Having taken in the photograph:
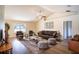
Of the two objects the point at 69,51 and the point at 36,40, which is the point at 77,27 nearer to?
the point at 69,51

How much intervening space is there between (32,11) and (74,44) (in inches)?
44.4

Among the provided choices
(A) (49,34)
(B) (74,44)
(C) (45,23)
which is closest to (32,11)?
(C) (45,23)

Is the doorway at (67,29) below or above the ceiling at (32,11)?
below

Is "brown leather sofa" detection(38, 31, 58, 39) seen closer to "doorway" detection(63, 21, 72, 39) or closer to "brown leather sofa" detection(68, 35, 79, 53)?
"doorway" detection(63, 21, 72, 39)

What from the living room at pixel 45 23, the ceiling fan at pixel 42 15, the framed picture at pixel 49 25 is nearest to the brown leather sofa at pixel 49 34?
the living room at pixel 45 23

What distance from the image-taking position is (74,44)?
3164 mm

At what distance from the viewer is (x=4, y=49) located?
123 inches

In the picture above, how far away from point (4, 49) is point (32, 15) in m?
0.92

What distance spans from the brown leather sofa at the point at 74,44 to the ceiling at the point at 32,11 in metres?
0.57

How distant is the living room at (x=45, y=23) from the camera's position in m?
3.15

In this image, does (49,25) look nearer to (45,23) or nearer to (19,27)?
(45,23)

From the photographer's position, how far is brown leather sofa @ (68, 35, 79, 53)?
3.15m

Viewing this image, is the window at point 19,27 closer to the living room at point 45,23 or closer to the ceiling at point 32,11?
the living room at point 45,23
